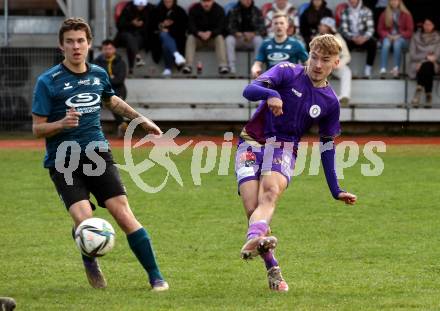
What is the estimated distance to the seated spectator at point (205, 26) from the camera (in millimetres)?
20578

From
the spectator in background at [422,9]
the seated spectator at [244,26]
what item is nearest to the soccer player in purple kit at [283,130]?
the seated spectator at [244,26]

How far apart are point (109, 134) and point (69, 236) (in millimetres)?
10647

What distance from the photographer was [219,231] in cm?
1065

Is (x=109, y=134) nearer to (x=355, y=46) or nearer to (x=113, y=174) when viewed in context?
(x=355, y=46)

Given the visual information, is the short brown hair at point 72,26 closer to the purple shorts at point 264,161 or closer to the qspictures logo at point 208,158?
the purple shorts at point 264,161

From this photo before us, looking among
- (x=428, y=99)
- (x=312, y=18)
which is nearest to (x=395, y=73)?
(x=428, y=99)

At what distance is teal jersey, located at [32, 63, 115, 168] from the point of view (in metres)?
7.58

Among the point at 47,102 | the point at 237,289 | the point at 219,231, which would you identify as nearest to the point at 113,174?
the point at 47,102

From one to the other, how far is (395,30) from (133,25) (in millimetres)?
4949

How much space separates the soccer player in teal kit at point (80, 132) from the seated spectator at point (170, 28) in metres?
12.9

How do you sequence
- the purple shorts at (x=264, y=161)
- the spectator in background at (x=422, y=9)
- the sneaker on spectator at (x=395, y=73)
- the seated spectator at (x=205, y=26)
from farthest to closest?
the spectator in background at (x=422, y=9) < the sneaker on spectator at (x=395, y=73) < the seated spectator at (x=205, y=26) < the purple shorts at (x=264, y=161)

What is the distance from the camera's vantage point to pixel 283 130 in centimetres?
789

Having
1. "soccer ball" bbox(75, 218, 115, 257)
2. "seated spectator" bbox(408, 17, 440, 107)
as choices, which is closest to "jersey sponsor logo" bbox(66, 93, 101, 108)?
"soccer ball" bbox(75, 218, 115, 257)

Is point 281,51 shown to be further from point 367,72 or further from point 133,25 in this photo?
point 367,72
